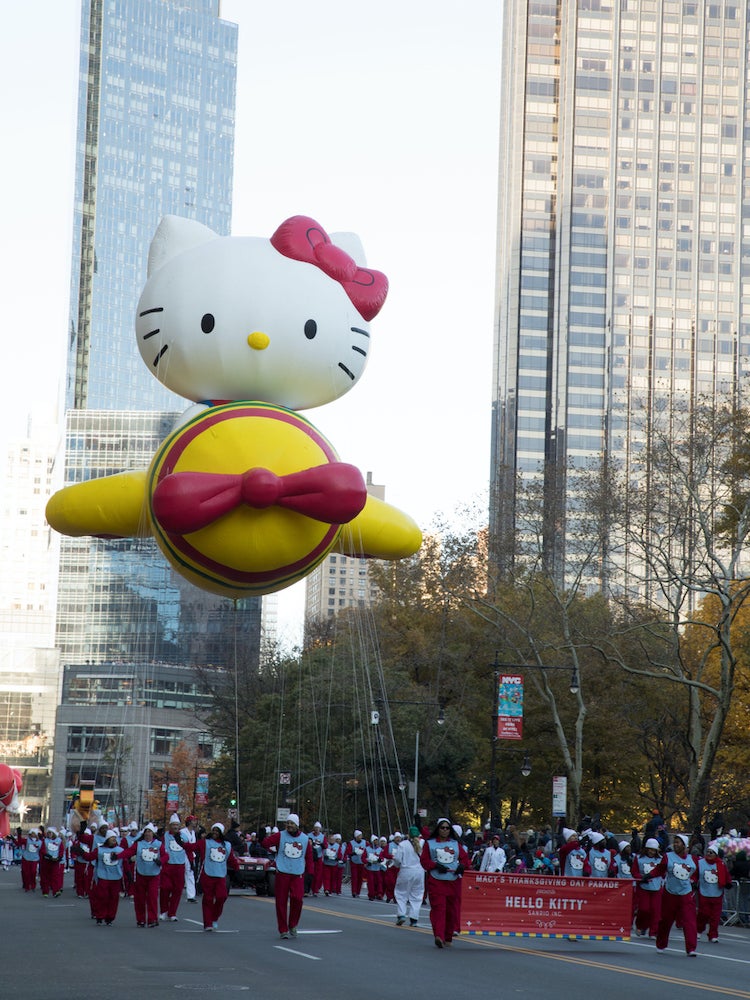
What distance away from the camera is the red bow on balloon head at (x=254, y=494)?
12.0 m

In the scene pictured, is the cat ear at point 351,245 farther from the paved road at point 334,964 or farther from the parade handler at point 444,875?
the paved road at point 334,964

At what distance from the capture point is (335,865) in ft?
120

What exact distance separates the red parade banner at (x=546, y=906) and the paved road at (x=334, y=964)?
0.28m

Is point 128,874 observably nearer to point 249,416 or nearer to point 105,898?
point 105,898

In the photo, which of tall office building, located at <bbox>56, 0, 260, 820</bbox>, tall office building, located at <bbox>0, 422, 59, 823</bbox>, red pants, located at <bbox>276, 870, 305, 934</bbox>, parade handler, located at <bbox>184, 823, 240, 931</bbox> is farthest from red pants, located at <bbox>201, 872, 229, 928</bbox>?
tall office building, located at <bbox>56, 0, 260, 820</bbox>

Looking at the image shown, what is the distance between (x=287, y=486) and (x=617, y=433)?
127 meters

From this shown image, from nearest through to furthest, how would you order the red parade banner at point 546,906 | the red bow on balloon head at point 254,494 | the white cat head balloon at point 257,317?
the red bow on balloon head at point 254,494 < the white cat head balloon at point 257,317 < the red parade banner at point 546,906

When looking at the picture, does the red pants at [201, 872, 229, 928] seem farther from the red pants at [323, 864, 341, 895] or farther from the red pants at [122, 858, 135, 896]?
the red pants at [323, 864, 341, 895]

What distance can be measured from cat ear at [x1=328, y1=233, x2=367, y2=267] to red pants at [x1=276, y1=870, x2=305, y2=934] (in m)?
8.01

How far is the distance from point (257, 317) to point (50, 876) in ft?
76.2

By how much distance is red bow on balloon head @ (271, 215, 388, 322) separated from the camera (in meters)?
13.6

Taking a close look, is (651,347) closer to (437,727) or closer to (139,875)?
(437,727)

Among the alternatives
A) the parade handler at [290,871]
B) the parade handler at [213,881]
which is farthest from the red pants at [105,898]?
the parade handler at [290,871]

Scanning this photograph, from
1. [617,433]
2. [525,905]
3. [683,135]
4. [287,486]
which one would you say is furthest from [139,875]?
[683,135]
